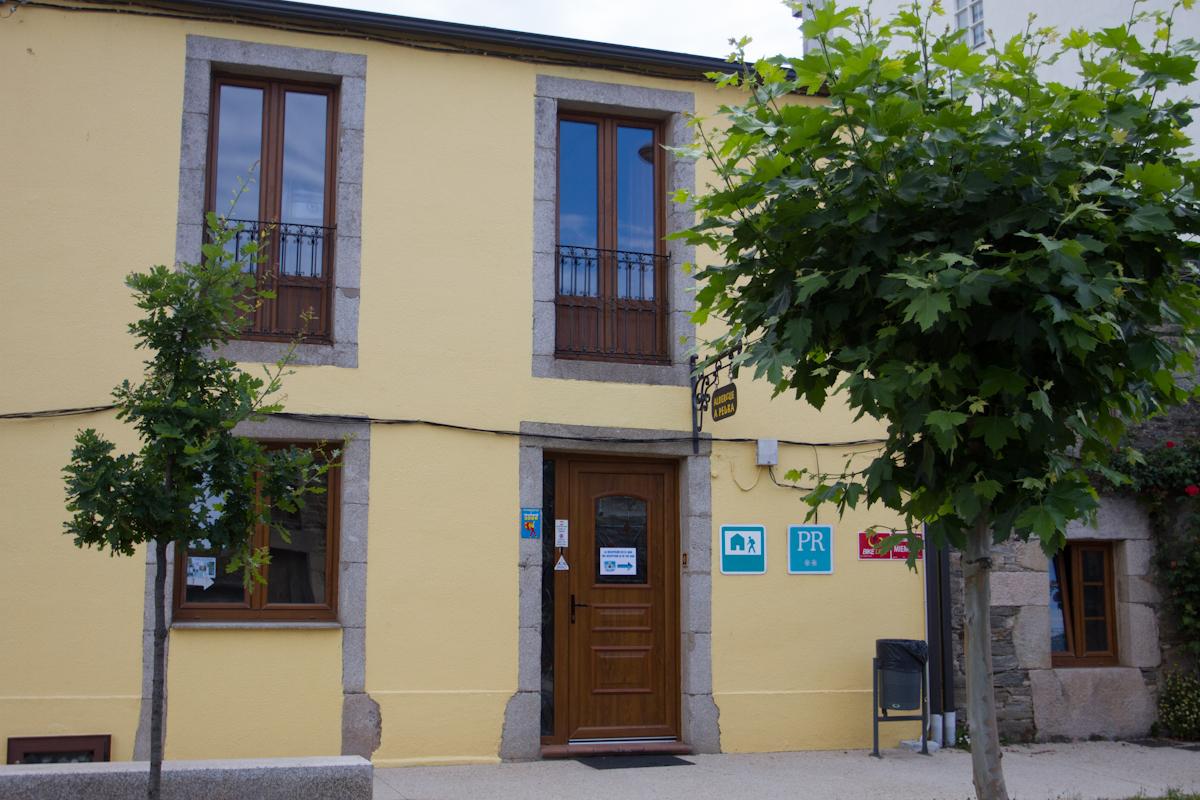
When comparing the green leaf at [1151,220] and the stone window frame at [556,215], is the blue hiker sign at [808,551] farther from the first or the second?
the green leaf at [1151,220]

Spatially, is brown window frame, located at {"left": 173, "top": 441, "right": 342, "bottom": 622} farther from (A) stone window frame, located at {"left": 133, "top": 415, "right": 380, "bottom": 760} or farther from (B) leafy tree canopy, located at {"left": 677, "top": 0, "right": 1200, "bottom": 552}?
(B) leafy tree canopy, located at {"left": 677, "top": 0, "right": 1200, "bottom": 552}

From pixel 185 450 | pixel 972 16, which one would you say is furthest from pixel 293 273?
pixel 972 16

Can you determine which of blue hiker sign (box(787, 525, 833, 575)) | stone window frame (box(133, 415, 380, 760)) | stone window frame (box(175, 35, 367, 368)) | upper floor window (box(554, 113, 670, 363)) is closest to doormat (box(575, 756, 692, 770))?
stone window frame (box(133, 415, 380, 760))

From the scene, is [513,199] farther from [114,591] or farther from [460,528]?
[114,591]

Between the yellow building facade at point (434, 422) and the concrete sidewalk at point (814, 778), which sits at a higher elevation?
the yellow building facade at point (434, 422)

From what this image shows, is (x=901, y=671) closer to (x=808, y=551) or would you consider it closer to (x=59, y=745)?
(x=808, y=551)

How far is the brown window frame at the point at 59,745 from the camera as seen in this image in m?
7.59

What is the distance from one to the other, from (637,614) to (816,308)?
4643 mm

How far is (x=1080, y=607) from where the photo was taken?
10.1m

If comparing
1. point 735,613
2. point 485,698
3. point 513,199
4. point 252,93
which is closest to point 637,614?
point 735,613

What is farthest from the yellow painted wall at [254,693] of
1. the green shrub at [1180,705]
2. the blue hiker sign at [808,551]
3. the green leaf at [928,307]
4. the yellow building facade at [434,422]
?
the green shrub at [1180,705]

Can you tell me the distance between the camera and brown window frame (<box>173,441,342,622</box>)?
8117 millimetres

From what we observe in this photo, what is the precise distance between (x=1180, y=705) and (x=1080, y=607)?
3.31 ft

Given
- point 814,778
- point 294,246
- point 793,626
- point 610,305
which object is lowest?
point 814,778
